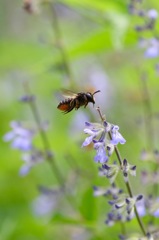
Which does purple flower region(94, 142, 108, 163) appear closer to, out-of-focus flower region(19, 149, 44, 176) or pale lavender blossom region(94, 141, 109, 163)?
pale lavender blossom region(94, 141, 109, 163)

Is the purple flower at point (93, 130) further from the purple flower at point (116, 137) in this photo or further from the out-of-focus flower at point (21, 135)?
the out-of-focus flower at point (21, 135)

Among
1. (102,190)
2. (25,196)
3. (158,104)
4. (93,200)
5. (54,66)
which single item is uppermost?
(158,104)

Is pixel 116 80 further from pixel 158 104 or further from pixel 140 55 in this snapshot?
pixel 158 104

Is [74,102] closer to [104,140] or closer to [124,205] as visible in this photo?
[104,140]

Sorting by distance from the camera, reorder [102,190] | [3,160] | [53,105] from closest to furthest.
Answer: [102,190], [3,160], [53,105]

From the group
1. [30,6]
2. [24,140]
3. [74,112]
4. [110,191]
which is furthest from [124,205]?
[74,112]

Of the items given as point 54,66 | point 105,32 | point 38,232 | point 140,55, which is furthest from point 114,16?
point 140,55
